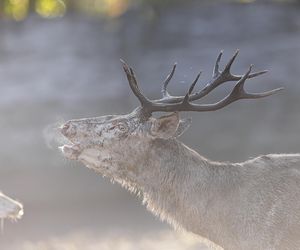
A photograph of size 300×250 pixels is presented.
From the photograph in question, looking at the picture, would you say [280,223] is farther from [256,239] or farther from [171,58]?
[171,58]

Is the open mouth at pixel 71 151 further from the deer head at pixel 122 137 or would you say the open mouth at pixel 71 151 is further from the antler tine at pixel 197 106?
the antler tine at pixel 197 106

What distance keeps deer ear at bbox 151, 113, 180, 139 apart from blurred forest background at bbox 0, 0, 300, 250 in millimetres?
7293

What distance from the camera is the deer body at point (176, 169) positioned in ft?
26.5

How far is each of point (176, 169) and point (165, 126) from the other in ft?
1.24

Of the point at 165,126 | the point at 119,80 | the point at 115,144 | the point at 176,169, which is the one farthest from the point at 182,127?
the point at 119,80

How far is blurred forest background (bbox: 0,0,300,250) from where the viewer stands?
16.3 m

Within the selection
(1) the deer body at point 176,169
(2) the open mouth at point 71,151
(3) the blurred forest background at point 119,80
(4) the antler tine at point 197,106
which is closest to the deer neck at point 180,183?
(1) the deer body at point 176,169

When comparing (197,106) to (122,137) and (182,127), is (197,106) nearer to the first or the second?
(182,127)

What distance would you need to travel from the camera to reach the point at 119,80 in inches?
661

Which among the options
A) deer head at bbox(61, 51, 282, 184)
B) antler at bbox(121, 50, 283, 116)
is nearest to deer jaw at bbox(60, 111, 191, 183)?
deer head at bbox(61, 51, 282, 184)

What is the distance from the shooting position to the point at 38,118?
16625 mm

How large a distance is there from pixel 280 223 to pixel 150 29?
31.4 ft

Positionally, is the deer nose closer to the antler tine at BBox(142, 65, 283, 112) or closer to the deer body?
the deer body

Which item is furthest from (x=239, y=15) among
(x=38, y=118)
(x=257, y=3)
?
(x=38, y=118)
